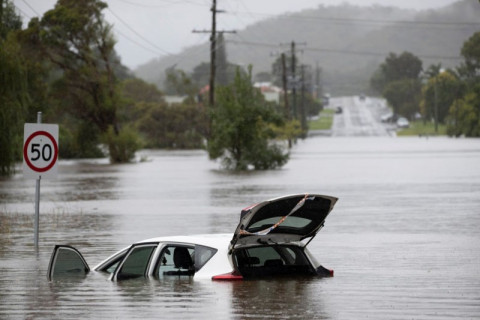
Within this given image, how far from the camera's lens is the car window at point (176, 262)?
1322cm

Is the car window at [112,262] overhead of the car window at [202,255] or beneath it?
beneath

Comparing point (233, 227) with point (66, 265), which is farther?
point (233, 227)

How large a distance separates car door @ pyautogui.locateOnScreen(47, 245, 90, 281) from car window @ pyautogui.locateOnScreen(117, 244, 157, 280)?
3.36 ft

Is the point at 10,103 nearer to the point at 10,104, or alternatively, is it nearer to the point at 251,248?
the point at 10,104

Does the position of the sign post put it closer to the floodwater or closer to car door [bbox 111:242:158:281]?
the floodwater

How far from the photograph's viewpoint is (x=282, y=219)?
12688 mm

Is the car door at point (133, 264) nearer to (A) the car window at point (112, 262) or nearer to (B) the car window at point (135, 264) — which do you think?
(B) the car window at point (135, 264)

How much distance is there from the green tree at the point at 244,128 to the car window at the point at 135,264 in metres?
44.3

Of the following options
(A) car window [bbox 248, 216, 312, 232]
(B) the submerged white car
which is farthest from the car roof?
(A) car window [bbox 248, 216, 312, 232]

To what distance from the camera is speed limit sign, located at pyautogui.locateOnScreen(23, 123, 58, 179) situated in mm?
18562

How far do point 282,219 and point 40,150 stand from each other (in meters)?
7.17

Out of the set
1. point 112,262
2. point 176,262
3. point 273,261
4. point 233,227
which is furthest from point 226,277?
point 233,227

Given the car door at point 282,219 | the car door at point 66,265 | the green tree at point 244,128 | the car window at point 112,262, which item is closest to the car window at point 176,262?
the car window at point 112,262

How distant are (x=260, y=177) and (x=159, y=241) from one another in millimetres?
37851
